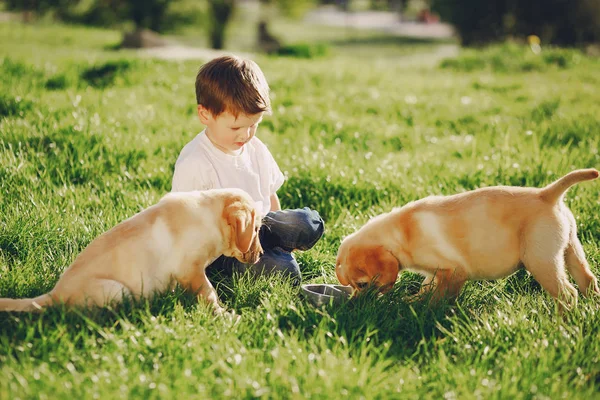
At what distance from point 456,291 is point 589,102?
562 centimetres

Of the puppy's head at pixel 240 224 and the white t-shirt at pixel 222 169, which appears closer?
the puppy's head at pixel 240 224

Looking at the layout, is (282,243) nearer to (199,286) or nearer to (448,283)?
(199,286)

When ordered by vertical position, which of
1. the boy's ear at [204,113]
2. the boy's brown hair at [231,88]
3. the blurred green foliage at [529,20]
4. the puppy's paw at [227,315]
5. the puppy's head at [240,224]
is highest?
the blurred green foliage at [529,20]

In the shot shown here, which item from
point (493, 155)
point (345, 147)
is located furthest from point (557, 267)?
point (345, 147)

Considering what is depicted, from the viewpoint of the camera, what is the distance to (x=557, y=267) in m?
3.10

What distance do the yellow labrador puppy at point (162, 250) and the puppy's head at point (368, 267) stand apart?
1.70ft

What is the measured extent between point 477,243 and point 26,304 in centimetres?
226

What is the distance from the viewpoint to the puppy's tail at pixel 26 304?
→ 2750mm

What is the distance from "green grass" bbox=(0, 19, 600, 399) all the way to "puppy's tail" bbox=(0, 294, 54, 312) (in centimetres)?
6

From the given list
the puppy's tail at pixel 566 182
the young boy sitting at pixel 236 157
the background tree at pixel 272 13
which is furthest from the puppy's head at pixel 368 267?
the background tree at pixel 272 13

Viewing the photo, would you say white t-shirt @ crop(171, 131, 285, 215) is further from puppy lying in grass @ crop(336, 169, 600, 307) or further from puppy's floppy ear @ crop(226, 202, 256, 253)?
puppy lying in grass @ crop(336, 169, 600, 307)

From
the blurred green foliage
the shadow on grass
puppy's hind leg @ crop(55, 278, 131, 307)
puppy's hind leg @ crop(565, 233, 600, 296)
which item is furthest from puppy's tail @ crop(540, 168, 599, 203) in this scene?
the shadow on grass

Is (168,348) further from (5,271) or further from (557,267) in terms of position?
(557,267)

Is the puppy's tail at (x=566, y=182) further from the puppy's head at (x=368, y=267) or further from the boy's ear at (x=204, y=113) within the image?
the boy's ear at (x=204, y=113)
